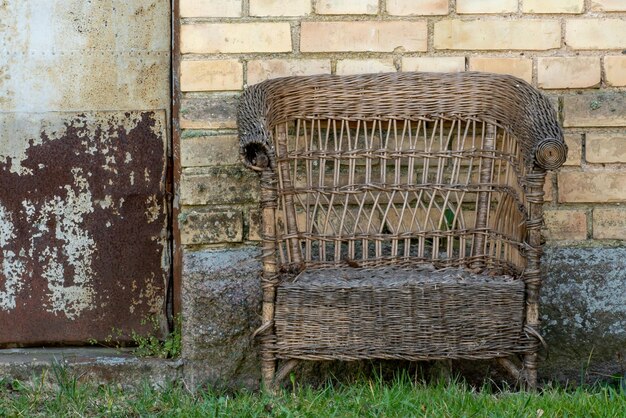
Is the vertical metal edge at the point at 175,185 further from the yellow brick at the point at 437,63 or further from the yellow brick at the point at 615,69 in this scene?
the yellow brick at the point at 615,69

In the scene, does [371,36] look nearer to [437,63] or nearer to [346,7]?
[346,7]

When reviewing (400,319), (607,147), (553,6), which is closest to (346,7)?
(553,6)

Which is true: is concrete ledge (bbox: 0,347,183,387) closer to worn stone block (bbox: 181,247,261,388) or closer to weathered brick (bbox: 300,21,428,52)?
worn stone block (bbox: 181,247,261,388)

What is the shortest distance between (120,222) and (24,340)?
607 mm

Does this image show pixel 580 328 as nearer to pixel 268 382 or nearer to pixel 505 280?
pixel 505 280

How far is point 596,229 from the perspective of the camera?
3.64 metres

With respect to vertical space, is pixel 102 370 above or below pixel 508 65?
below

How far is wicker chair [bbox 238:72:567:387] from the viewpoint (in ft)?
10.4

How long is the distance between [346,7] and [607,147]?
109 cm

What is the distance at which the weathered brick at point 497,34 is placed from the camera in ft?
11.8

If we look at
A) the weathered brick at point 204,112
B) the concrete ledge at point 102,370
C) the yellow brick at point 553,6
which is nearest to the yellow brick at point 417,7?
the yellow brick at point 553,6

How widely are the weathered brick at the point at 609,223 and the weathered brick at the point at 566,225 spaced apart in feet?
0.14

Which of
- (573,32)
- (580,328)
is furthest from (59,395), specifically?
(573,32)

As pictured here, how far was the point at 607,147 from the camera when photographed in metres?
3.62
